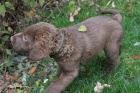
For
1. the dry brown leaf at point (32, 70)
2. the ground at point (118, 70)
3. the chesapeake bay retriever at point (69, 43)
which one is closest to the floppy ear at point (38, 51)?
the chesapeake bay retriever at point (69, 43)

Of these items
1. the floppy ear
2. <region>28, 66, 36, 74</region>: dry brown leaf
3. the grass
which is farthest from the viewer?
<region>28, 66, 36, 74</region>: dry brown leaf

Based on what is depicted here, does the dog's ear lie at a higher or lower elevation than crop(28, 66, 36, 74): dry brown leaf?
higher

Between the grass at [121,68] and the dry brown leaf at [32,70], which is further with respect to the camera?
the dry brown leaf at [32,70]

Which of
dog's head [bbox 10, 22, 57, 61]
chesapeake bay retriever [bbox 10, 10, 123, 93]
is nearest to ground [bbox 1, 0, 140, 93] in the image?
chesapeake bay retriever [bbox 10, 10, 123, 93]

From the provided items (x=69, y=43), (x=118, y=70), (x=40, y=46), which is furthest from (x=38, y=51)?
(x=118, y=70)

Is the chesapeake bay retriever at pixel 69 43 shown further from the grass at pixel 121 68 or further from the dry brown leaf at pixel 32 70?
the dry brown leaf at pixel 32 70

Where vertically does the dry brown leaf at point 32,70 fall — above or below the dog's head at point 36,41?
below

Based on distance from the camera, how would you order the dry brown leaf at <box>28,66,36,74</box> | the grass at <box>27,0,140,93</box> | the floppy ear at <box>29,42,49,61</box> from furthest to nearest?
the dry brown leaf at <box>28,66,36,74</box> < the grass at <box>27,0,140,93</box> < the floppy ear at <box>29,42,49,61</box>

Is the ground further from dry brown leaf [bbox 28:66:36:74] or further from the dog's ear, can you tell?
the dog's ear

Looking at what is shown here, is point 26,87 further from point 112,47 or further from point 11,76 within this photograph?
point 112,47

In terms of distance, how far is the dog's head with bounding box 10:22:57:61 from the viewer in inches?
139

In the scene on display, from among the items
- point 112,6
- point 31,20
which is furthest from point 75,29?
point 112,6

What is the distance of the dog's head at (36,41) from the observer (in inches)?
139

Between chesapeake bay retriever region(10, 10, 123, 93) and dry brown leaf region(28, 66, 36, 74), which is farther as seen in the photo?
dry brown leaf region(28, 66, 36, 74)
